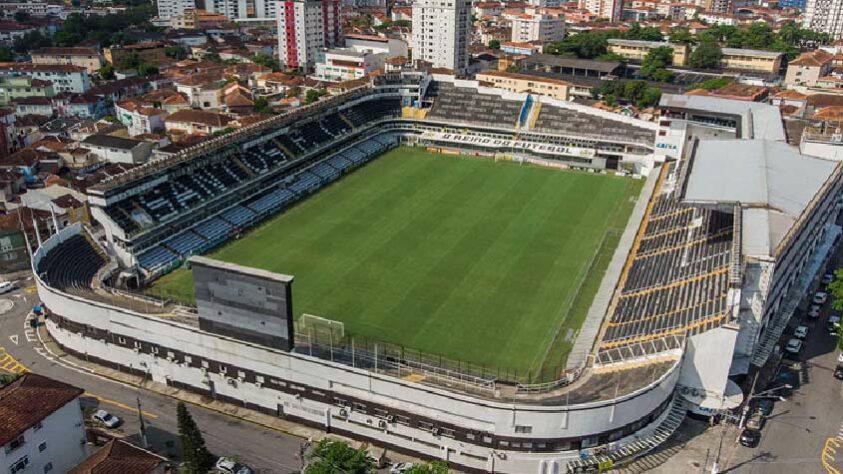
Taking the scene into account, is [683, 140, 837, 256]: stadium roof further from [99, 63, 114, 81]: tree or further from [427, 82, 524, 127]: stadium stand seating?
[99, 63, 114, 81]: tree

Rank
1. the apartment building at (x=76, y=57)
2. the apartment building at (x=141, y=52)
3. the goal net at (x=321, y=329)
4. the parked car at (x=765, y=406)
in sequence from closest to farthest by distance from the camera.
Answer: the parked car at (x=765, y=406) < the goal net at (x=321, y=329) < the apartment building at (x=76, y=57) < the apartment building at (x=141, y=52)

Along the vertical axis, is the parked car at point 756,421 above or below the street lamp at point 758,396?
below

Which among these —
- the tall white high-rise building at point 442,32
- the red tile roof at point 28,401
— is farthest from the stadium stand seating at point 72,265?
the tall white high-rise building at point 442,32

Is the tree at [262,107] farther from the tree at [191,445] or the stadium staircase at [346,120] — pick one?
the tree at [191,445]

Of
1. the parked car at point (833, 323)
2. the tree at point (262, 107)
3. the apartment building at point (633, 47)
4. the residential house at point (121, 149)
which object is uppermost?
the apartment building at point (633, 47)

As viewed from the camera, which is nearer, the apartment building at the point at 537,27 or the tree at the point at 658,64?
the tree at the point at 658,64

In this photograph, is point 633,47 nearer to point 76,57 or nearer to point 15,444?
point 76,57

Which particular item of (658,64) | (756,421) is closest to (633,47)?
(658,64)

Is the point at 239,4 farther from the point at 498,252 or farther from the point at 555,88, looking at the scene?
the point at 498,252
